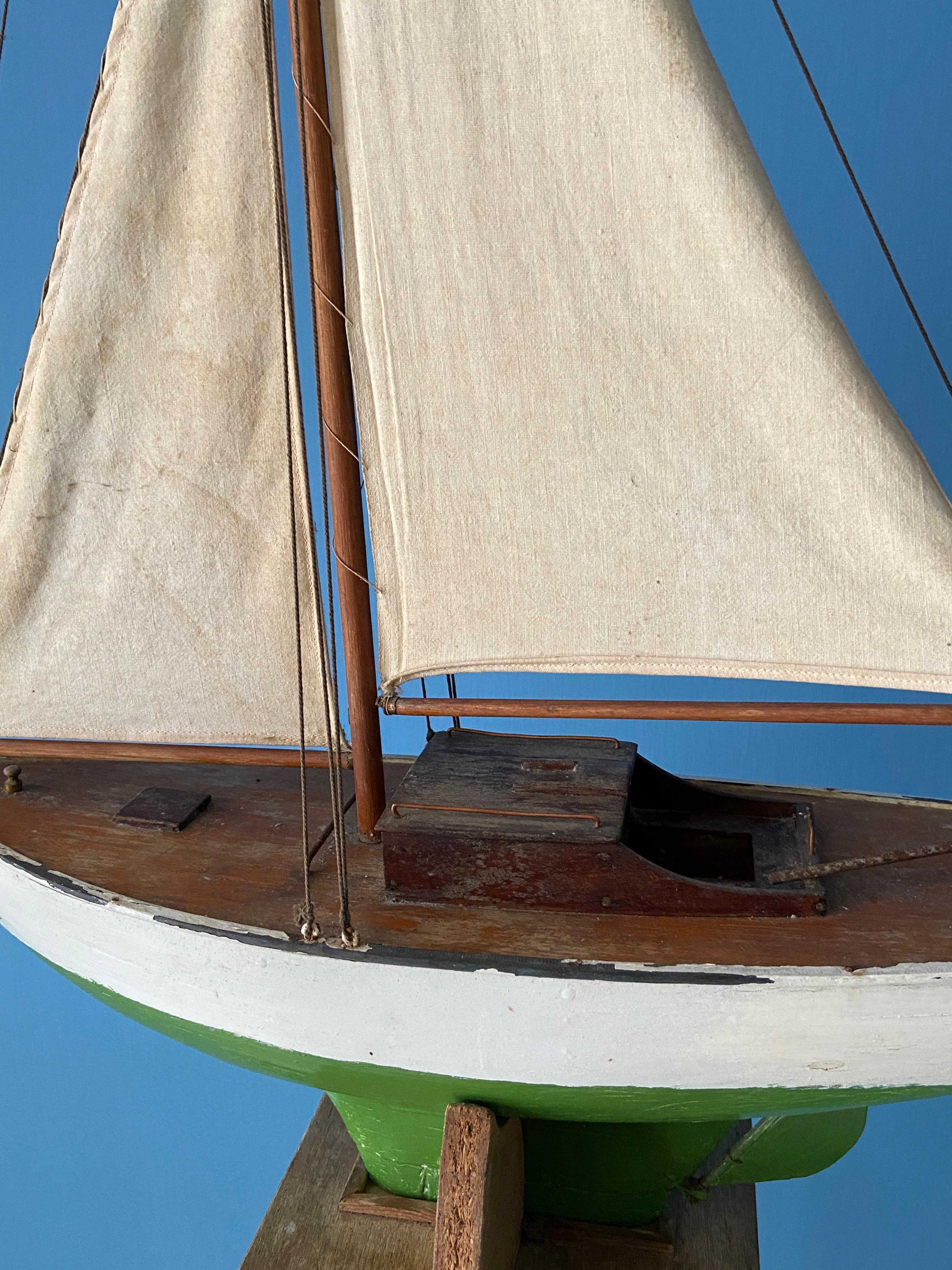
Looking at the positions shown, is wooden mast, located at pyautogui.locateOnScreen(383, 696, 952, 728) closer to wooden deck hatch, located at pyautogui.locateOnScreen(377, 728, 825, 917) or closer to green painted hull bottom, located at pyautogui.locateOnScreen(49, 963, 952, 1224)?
wooden deck hatch, located at pyautogui.locateOnScreen(377, 728, 825, 917)

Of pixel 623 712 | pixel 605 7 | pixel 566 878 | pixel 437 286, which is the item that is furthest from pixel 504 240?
pixel 566 878

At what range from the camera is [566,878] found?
4.27ft

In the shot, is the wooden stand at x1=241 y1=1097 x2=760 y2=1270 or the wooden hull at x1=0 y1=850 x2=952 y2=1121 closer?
the wooden hull at x1=0 y1=850 x2=952 y2=1121

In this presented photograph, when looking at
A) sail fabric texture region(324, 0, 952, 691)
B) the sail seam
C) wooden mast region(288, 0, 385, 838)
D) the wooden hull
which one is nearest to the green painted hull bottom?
the wooden hull

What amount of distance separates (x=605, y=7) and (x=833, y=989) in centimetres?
94

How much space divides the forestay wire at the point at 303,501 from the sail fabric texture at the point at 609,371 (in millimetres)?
68

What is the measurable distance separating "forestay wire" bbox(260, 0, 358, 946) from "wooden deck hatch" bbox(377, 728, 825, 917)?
0.25 feet

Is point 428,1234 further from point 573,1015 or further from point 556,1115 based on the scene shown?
point 573,1015

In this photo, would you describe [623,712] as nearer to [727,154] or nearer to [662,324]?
[662,324]

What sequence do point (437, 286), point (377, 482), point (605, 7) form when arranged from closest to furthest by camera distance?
→ point (605, 7)
point (437, 286)
point (377, 482)

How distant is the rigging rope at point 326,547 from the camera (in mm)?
1262

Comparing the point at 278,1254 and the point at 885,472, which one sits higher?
the point at 885,472

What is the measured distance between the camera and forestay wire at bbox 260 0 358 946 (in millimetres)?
1280

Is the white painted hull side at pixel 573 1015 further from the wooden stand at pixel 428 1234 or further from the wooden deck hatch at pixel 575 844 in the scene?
the wooden stand at pixel 428 1234
